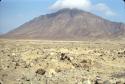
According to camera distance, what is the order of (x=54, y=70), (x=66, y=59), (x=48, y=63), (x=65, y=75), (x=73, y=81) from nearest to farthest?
1. (x=73, y=81)
2. (x=65, y=75)
3. (x=54, y=70)
4. (x=48, y=63)
5. (x=66, y=59)

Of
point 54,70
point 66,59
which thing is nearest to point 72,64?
point 66,59

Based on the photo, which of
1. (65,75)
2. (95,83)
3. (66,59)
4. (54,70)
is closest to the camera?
(95,83)

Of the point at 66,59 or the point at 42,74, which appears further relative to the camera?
the point at 66,59

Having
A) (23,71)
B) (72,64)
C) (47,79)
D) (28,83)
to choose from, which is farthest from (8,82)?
(72,64)

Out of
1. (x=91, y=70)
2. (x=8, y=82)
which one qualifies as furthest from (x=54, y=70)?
(x=8, y=82)

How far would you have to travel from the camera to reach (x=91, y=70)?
22797mm

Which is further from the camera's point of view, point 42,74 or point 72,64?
point 72,64

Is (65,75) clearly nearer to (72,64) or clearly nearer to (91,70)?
(91,70)

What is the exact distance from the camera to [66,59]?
86.4 ft

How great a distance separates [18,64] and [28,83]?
841 cm

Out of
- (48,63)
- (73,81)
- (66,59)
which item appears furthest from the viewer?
(66,59)

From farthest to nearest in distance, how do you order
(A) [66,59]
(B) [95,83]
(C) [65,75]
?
(A) [66,59]
(C) [65,75]
(B) [95,83]

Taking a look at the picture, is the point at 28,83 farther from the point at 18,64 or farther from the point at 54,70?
the point at 18,64

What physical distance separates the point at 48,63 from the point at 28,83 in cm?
728
